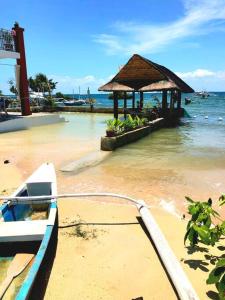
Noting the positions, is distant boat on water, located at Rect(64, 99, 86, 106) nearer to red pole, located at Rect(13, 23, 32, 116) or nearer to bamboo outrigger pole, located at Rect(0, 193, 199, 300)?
red pole, located at Rect(13, 23, 32, 116)

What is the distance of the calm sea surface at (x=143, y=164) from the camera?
28.0 ft

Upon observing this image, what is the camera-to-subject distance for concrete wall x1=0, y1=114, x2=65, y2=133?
2162 cm

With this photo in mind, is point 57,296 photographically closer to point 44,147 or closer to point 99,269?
point 99,269

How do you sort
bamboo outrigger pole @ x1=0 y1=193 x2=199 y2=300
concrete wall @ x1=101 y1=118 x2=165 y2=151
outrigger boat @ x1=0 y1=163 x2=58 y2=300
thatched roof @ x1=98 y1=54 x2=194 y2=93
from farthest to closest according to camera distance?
thatched roof @ x1=98 y1=54 x2=194 y2=93, concrete wall @ x1=101 y1=118 x2=165 y2=151, outrigger boat @ x1=0 y1=163 x2=58 y2=300, bamboo outrigger pole @ x1=0 y1=193 x2=199 y2=300

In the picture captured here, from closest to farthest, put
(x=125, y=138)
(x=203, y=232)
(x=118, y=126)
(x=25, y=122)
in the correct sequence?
(x=203, y=232) → (x=118, y=126) → (x=125, y=138) → (x=25, y=122)

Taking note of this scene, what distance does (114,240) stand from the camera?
5754 millimetres

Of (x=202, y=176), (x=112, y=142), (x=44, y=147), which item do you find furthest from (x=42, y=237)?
(x=44, y=147)

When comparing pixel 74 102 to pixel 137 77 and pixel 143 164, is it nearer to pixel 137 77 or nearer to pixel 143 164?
pixel 137 77

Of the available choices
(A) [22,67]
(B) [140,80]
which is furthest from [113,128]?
(A) [22,67]

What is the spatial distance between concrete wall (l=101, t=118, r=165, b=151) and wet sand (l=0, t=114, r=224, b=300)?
2.77 ft

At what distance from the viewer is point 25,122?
76.4 feet

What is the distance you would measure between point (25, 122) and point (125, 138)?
420 inches

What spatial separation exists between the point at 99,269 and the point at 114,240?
0.93 metres

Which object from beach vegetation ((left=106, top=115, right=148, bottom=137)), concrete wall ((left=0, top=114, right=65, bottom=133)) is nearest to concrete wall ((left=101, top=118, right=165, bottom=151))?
beach vegetation ((left=106, top=115, right=148, bottom=137))
